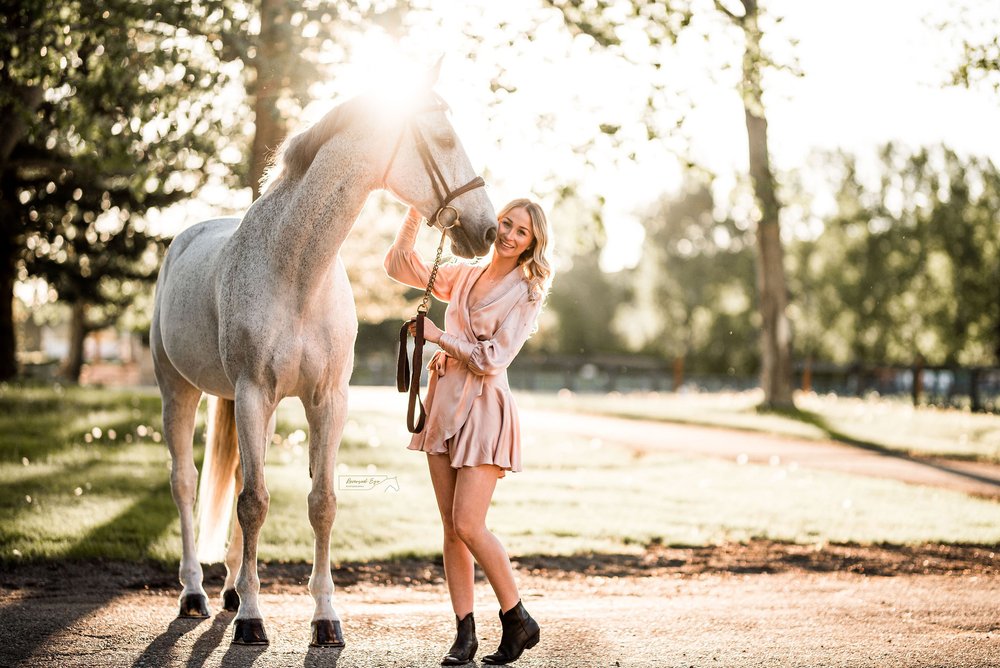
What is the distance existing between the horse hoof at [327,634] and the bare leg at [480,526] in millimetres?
806

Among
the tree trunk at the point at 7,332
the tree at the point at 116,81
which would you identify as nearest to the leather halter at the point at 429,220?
the tree at the point at 116,81

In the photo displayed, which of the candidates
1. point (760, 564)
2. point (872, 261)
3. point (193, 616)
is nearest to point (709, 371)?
point (872, 261)

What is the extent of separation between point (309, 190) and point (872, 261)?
48.5m

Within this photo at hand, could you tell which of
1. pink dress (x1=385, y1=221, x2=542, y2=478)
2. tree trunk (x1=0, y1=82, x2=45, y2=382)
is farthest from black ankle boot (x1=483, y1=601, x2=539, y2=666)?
tree trunk (x1=0, y1=82, x2=45, y2=382)

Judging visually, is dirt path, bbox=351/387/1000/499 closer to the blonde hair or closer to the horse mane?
the blonde hair

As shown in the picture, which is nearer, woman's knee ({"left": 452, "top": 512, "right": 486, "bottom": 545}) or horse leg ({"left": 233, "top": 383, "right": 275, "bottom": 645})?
woman's knee ({"left": 452, "top": 512, "right": 486, "bottom": 545})

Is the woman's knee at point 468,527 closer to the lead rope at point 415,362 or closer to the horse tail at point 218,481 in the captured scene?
the lead rope at point 415,362

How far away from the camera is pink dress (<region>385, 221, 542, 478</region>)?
4.72m

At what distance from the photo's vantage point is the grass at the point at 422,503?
8.51 m

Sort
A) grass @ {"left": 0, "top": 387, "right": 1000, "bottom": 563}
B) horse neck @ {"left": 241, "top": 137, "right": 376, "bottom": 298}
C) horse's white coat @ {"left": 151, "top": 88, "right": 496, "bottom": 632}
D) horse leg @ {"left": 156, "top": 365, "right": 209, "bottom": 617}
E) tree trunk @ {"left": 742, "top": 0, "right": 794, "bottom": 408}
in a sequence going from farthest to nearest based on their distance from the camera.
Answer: tree trunk @ {"left": 742, "top": 0, "right": 794, "bottom": 408} < grass @ {"left": 0, "top": 387, "right": 1000, "bottom": 563} < horse leg @ {"left": 156, "top": 365, "right": 209, "bottom": 617} < horse neck @ {"left": 241, "top": 137, "right": 376, "bottom": 298} < horse's white coat @ {"left": 151, "top": 88, "right": 496, "bottom": 632}

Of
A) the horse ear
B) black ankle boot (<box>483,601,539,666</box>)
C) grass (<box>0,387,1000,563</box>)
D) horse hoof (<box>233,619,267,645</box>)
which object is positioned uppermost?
the horse ear

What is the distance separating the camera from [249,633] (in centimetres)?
504

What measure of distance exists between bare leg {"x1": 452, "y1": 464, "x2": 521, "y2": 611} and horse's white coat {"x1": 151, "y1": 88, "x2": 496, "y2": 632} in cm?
82

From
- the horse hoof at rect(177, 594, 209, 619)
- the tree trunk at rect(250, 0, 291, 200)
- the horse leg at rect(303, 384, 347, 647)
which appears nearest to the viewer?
the horse leg at rect(303, 384, 347, 647)
